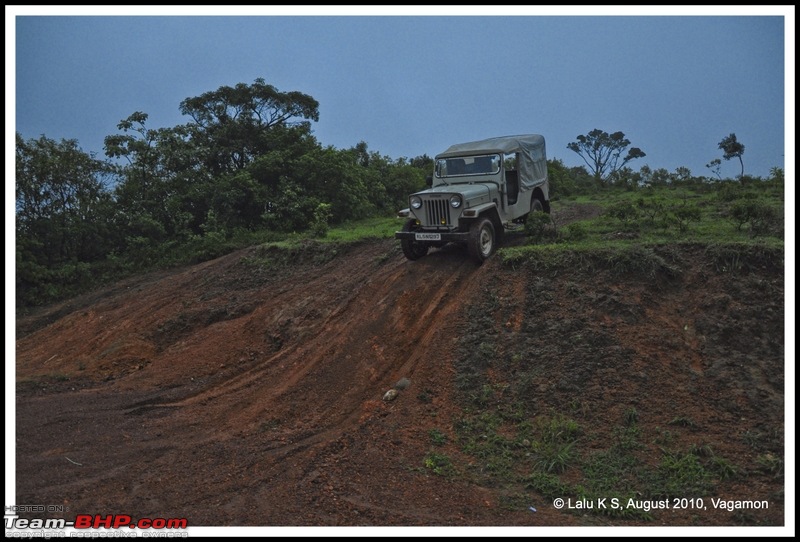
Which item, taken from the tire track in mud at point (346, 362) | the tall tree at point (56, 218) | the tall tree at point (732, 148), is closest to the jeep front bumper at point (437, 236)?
the tire track in mud at point (346, 362)

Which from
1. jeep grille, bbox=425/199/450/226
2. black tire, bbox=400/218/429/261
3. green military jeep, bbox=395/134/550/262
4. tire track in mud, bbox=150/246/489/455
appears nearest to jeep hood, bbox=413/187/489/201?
green military jeep, bbox=395/134/550/262

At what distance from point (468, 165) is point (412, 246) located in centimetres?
237

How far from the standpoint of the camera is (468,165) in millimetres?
12945

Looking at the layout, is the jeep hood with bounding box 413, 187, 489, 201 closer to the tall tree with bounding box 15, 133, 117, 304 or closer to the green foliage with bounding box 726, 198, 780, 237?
the green foliage with bounding box 726, 198, 780, 237

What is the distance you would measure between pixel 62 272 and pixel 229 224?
19.5 ft

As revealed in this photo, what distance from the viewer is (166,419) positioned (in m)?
8.98

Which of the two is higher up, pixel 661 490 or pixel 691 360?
pixel 691 360

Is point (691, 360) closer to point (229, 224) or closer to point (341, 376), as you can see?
point (341, 376)

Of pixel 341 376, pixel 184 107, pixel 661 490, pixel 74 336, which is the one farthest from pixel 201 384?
pixel 184 107

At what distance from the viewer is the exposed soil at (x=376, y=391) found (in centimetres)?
629

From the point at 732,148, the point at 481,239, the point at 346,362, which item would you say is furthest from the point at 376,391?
the point at 732,148

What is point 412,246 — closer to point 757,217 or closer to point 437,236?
point 437,236

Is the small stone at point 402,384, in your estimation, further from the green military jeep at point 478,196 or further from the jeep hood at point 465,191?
the jeep hood at point 465,191

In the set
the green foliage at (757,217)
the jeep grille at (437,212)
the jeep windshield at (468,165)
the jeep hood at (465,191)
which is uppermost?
the jeep windshield at (468,165)
